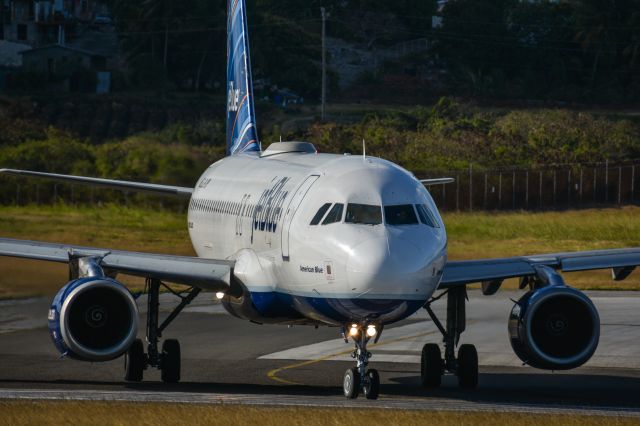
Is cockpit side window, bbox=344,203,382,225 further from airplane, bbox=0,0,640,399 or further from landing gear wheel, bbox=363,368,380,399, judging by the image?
landing gear wheel, bbox=363,368,380,399

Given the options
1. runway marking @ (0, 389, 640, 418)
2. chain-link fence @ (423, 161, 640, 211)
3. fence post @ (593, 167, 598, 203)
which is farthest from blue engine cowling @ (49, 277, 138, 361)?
fence post @ (593, 167, 598, 203)

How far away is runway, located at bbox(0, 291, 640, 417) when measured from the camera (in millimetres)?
25062

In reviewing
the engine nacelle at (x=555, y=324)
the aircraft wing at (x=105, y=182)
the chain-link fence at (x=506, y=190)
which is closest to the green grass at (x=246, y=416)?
the engine nacelle at (x=555, y=324)

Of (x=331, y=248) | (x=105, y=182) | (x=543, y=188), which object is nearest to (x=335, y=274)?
(x=331, y=248)

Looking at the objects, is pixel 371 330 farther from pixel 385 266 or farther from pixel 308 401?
pixel 385 266

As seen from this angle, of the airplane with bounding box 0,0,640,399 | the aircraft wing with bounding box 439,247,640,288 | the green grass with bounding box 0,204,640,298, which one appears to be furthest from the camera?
the green grass with bounding box 0,204,640,298

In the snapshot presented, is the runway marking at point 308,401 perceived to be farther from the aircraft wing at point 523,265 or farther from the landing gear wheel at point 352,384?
the aircraft wing at point 523,265

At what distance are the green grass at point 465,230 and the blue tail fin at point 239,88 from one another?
11626mm

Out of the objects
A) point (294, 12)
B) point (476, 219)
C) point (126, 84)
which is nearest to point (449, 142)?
point (476, 219)

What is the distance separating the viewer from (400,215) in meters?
23.2

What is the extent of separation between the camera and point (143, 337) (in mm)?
37125

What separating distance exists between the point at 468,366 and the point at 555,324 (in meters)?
2.59

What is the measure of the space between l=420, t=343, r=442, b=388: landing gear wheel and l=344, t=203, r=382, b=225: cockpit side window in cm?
551

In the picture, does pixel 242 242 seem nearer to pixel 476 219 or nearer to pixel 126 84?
pixel 476 219
